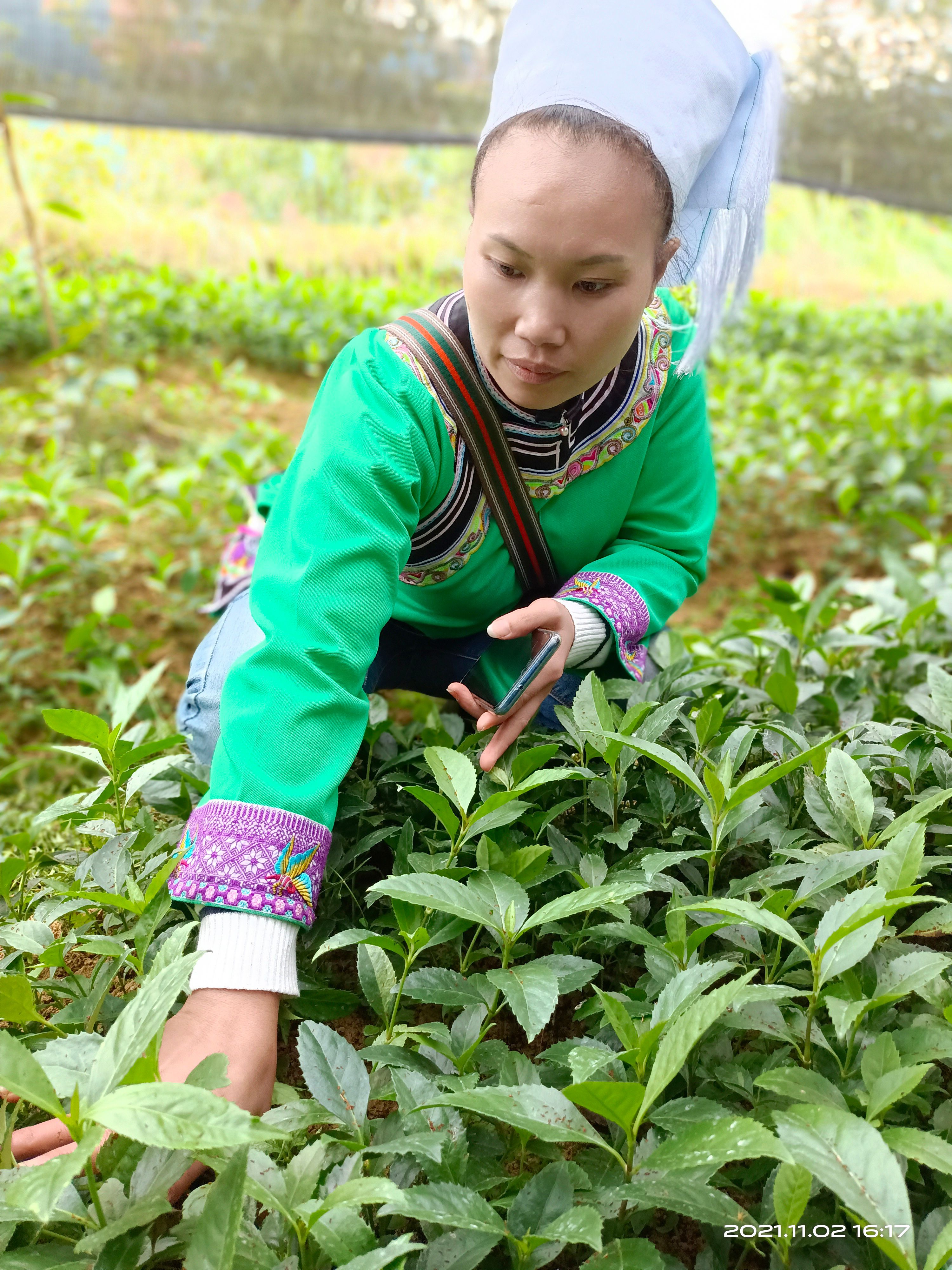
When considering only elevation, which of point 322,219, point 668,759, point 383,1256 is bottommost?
point 322,219

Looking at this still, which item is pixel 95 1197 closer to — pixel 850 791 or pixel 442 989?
pixel 442 989

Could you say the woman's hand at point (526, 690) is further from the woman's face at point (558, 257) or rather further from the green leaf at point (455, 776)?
the woman's face at point (558, 257)

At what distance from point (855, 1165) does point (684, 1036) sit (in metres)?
0.12

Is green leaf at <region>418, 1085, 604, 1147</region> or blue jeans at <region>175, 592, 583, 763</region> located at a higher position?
green leaf at <region>418, 1085, 604, 1147</region>

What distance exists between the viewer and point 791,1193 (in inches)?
25.4

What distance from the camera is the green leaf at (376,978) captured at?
0.87m

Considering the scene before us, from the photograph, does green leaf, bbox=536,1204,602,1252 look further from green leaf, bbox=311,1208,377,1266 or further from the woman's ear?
the woman's ear

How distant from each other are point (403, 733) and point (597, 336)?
0.55m

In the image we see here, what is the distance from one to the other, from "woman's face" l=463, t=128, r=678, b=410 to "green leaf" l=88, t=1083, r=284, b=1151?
76 cm

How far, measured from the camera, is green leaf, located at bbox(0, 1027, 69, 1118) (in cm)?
63

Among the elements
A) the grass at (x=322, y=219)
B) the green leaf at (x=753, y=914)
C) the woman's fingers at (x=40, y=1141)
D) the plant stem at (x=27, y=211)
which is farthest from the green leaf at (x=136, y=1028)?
the grass at (x=322, y=219)

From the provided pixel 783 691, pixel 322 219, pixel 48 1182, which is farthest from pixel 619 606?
pixel 322 219

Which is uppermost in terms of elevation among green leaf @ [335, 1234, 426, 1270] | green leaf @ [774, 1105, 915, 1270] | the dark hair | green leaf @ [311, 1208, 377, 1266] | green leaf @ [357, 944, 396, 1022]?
the dark hair

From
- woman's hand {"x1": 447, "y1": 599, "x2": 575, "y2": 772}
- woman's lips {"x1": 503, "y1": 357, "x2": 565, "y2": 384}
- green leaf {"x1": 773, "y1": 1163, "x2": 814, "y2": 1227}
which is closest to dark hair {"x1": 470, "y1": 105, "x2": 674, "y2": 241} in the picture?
woman's lips {"x1": 503, "y1": 357, "x2": 565, "y2": 384}
